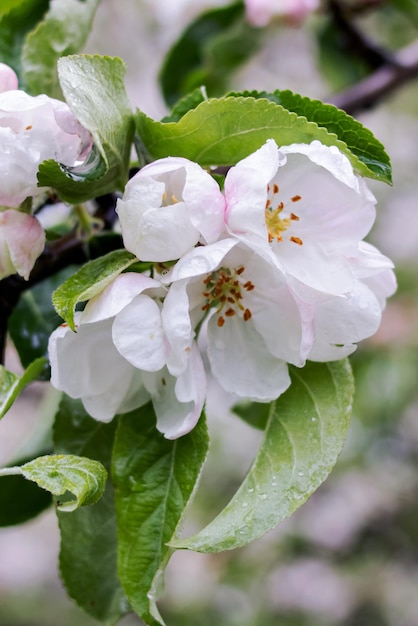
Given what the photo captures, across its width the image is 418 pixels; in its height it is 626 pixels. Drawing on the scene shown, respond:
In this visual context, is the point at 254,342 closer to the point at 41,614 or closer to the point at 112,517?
the point at 112,517

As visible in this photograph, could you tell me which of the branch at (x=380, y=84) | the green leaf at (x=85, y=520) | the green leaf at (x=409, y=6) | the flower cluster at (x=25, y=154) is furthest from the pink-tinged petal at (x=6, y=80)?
the green leaf at (x=409, y=6)

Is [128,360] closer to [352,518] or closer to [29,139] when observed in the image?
[29,139]

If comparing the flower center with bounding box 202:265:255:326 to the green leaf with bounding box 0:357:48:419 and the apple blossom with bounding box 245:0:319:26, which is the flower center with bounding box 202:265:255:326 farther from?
the apple blossom with bounding box 245:0:319:26

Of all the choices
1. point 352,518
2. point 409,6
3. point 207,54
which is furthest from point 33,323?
point 352,518

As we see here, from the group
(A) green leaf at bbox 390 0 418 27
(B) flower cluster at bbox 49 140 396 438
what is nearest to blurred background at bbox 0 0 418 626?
(A) green leaf at bbox 390 0 418 27

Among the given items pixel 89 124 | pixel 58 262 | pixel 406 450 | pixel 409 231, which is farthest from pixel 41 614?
pixel 89 124
